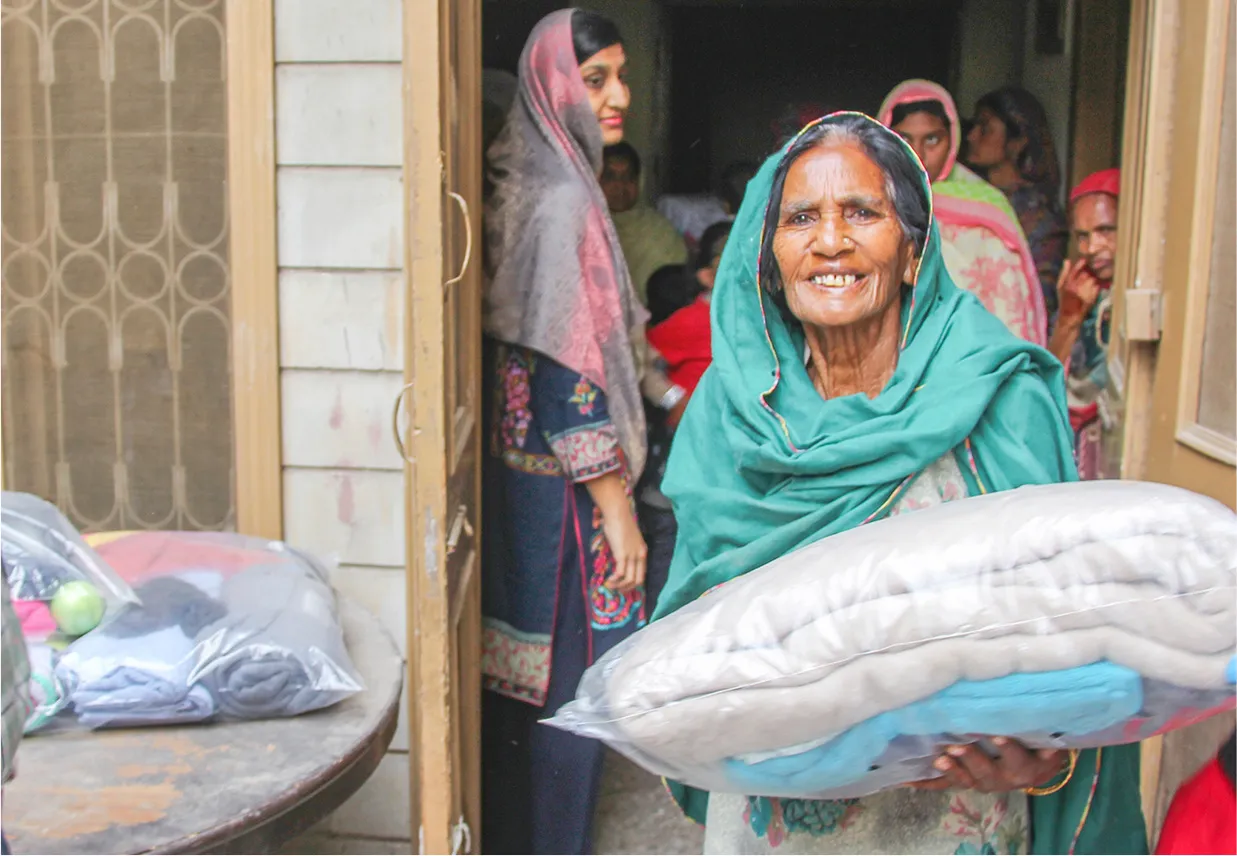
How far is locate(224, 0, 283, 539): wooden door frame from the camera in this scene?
2652mm

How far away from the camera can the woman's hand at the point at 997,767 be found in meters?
1.36

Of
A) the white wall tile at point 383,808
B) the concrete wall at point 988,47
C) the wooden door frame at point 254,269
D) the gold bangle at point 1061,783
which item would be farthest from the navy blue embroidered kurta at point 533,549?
the concrete wall at point 988,47

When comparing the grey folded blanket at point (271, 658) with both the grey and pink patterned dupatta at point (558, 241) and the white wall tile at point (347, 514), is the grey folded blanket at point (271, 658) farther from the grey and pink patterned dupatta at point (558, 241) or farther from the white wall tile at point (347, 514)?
the grey and pink patterned dupatta at point (558, 241)

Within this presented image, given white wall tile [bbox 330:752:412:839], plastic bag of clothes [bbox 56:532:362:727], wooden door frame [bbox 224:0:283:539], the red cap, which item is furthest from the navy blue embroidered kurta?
the red cap

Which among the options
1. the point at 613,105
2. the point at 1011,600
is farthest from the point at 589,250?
the point at 1011,600

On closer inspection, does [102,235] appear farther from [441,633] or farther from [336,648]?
[441,633]

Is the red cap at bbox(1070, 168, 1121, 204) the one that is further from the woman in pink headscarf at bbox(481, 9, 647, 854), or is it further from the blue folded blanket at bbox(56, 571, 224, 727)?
the blue folded blanket at bbox(56, 571, 224, 727)

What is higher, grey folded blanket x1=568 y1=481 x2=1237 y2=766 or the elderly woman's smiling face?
the elderly woman's smiling face

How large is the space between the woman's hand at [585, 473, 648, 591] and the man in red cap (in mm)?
1310

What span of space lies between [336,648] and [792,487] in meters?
0.94

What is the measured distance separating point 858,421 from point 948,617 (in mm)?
431

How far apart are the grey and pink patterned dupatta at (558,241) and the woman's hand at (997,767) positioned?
4.59 ft

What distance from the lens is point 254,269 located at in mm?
2713

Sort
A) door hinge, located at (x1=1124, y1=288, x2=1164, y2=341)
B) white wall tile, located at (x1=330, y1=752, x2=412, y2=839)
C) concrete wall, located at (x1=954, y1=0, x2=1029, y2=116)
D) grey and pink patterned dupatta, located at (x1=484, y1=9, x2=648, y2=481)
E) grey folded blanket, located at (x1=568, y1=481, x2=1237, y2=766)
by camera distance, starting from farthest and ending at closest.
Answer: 1. concrete wall, located at (x1=954, y1=0, x2=1029, y2=116)
2. white wall tile, located at (x1=330, y1=752, x2=412, y2=839)
3. grey and pink patterned dupatta, located at (x1=484, y1=9, x2=648, y2=481)
4. door hinge, located at (x1=1124, y1=288, x2=1164, y2=341)
5. grey folded blanket, located at (x1=568, y1=481, x2=1237, y2=766)
